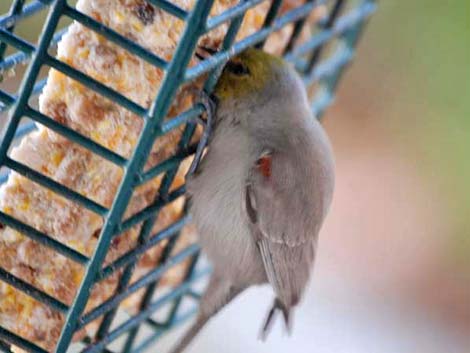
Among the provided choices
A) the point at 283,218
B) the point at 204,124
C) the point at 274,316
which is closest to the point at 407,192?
the point at 274,316

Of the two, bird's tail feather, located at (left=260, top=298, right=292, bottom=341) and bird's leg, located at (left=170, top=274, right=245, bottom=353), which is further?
bird's leg, located at (left=170, top=274, right=245, bottom=353)

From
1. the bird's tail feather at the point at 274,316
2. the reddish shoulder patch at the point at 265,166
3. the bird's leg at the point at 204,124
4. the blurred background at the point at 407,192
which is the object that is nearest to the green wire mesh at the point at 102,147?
the bird's leg at the point at 204,124

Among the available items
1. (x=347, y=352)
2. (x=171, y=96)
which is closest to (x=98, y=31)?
(x=171, y=96)

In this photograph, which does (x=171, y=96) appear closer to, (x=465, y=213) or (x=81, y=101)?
(x=81, y=101)

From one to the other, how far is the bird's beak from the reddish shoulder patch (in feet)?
0.82

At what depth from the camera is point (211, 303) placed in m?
2.77

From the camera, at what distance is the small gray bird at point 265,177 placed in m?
2.52

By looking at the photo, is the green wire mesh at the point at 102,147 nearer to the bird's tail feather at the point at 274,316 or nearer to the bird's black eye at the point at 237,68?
the bird's black eye at the point at 237,68

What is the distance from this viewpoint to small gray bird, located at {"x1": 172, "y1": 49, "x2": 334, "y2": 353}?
252 centimetres

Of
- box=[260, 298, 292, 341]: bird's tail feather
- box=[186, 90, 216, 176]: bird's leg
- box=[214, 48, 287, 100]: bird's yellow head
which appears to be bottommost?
box=[260, 298, 292, 341]: bird's tail feather

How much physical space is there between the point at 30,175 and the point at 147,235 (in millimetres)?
356

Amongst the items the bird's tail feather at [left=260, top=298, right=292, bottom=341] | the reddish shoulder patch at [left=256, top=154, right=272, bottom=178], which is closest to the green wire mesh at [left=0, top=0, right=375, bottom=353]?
the reddish shoulder patch at [left=256, top=154, right=272, bottom=178]

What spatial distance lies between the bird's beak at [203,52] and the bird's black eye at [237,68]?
0.22 feet

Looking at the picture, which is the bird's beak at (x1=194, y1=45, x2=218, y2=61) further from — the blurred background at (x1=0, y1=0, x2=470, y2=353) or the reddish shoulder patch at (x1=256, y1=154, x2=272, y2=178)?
the blurred background at (x1=0, y1=0, x2=470, y2=353)
